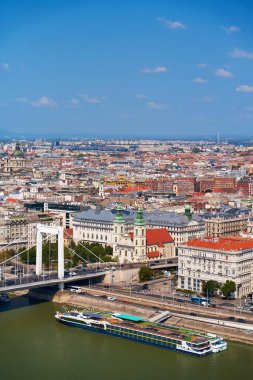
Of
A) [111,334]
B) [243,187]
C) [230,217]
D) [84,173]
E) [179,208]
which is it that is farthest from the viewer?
[84,173]

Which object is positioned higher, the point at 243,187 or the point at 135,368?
the point at 243,187

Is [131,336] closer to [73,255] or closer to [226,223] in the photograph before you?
[73,255]

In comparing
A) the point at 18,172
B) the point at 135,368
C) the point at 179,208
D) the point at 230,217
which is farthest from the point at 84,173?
the point at 135,368

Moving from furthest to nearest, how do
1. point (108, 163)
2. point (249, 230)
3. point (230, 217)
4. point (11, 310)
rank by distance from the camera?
point (108, 163) < point (230, 217) < point (249, 230) < point (11, 310)

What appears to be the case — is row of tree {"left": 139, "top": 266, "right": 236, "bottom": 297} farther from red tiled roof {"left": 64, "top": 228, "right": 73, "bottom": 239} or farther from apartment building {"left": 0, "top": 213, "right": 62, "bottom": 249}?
apartment building {"left": 0, "top": 213, "right": 62, "bottom": 249}

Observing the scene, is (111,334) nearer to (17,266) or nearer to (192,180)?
(17,266)

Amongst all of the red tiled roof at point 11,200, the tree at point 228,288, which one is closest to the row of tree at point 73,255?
the tree at point 228,288

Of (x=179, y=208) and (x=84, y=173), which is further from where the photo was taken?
(x=84, y=173)
